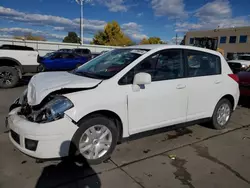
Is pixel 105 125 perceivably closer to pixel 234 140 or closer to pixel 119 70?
pixel 119 70

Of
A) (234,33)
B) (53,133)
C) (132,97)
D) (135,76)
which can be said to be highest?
(234,33)

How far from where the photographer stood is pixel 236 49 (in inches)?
1890

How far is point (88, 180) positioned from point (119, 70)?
154cm

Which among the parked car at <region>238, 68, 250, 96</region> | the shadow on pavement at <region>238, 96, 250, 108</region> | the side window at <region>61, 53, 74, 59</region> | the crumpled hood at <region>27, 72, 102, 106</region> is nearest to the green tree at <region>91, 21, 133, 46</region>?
the side window at <region>61, 53, 74, 59</region>

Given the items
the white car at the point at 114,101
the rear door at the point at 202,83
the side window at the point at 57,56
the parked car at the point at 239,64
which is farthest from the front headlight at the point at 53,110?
the side window at the point at 57,56

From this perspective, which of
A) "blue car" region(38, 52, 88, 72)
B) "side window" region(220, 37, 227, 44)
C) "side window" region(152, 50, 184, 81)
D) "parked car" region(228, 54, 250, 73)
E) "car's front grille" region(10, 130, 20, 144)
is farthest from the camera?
"side window" region(220, 37, 227, 44)

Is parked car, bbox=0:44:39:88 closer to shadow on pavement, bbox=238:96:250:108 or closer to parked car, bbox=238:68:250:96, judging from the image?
parked car, bbox=238:68:250:96

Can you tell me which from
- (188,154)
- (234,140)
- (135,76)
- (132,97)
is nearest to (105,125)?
(132,97)

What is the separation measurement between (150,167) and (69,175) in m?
1.09

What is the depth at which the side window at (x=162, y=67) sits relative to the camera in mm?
3376

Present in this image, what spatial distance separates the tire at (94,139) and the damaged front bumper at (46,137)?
3.8 inches

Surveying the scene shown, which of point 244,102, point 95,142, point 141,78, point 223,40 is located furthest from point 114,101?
point 223,40

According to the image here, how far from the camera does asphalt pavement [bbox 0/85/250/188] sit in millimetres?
2768

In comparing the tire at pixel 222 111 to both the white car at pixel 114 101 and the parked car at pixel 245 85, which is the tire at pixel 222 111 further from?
the parked car at pixel 245 85
